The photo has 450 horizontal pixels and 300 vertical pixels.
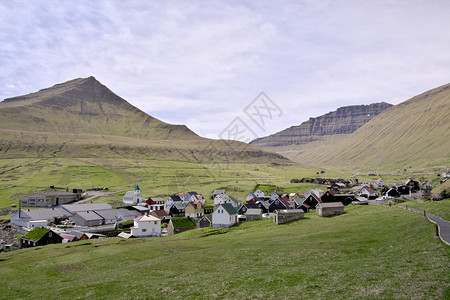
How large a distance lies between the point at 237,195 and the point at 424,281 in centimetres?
12911

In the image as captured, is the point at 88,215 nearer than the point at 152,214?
Yes

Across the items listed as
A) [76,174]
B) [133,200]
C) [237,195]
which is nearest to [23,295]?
[133,200]

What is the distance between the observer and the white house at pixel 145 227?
265 ft

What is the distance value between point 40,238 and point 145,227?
73.1ft

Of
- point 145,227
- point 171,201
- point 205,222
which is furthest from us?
point 171,201

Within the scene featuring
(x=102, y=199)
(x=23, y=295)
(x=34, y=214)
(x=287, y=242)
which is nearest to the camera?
A: (x=23, y=295)

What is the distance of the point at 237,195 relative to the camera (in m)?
149

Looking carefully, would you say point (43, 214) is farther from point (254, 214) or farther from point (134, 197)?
point (254, 214)

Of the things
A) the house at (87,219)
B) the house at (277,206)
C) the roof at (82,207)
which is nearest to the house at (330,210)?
the house at (277,206)

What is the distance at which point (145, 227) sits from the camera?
81.4 meters

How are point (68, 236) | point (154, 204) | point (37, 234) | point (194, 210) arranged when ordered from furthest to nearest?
point (154, 204) < point (194, 210) < point (68, 236) < point (37, 234)

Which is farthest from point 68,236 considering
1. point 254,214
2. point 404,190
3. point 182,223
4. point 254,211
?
point 404,190

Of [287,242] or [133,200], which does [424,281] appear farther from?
[133,200]

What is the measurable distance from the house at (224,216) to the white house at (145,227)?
1472 centimetres
